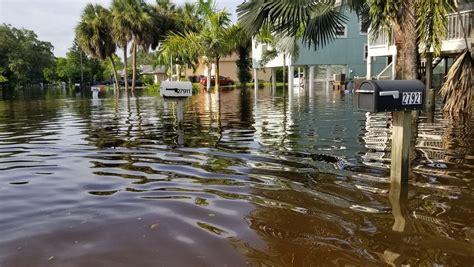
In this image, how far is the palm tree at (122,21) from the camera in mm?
38094

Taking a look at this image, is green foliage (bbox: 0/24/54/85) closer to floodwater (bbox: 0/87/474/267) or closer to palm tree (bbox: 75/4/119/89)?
palm tree (bbox: 75/4/119/89)

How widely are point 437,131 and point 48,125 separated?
9534 millimetres

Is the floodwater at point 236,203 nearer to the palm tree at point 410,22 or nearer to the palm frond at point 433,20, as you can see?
the palm tree at point 410,22

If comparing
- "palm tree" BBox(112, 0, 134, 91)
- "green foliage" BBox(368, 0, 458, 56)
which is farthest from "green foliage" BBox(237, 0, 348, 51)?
"palm tree" BBox(112, 0, 134, 91)

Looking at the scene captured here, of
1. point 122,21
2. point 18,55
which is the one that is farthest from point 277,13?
point 18,55

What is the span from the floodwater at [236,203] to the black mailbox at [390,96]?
91cm

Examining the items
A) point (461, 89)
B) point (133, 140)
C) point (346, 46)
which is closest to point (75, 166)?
point (133, 140)

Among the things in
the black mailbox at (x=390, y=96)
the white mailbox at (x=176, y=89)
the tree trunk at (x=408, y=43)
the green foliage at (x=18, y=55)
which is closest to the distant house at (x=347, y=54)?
the tree trunk at (x=408, y=43)

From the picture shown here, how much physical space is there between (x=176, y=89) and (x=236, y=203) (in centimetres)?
452

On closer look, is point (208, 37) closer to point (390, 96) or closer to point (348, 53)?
point (348, 53)

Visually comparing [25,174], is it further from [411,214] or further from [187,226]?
[411,214]

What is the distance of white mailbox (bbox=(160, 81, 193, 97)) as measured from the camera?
8406 millimetres

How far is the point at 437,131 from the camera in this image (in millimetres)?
8953

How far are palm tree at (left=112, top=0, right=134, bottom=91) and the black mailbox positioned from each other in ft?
120
